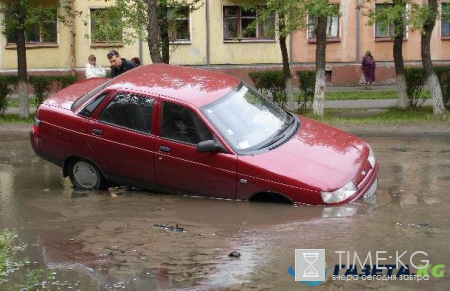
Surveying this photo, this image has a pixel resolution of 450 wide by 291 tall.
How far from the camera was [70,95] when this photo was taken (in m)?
11.0

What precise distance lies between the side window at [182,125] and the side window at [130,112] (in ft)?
0.76

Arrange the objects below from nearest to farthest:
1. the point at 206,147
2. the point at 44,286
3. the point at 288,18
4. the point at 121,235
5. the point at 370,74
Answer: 1. the point at 44,286
2. the point at 121,235
3. the point at 206,147
4. the point at 288,18
5. the point at 370,74

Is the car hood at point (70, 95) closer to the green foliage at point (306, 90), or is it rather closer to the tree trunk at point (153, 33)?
the tree trunk at point (153, 33)

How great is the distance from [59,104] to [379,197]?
439cm

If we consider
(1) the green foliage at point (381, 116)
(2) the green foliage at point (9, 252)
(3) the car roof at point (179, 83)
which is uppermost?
(3) the car roof at point (179, 83)

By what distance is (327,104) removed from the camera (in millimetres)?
25672

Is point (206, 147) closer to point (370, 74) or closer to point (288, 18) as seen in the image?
point (288, 18)

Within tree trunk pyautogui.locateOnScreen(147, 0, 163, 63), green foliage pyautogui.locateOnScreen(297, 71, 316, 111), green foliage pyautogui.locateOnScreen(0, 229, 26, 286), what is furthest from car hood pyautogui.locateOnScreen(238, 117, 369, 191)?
green foliage pyautogui.locateOnScreen(297, 71, 316, 111)

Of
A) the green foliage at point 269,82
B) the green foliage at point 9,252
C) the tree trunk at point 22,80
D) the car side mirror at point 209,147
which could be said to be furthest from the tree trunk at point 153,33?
the green foliage at point 9,252

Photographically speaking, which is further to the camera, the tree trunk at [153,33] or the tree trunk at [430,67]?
the tree trunk at [430,67]

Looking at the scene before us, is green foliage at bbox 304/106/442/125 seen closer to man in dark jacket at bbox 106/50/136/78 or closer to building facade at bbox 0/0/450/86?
man in dark jacket at bbox 106/50/136/78

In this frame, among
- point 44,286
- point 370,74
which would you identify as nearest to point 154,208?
point 44,286

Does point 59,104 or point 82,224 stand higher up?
point 59,104

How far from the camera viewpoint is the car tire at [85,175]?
33.6 ft
